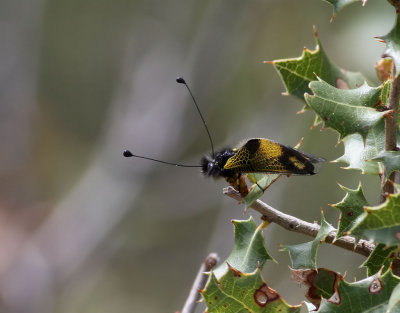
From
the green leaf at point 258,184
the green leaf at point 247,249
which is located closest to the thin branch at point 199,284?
the green leaf at point 247,249

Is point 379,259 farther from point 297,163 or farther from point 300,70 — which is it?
point 300,70

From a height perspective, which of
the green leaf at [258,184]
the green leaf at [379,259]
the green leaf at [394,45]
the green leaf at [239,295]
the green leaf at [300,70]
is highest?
the green leaf at [394,45]

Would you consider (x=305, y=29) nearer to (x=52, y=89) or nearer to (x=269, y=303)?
(x=52, y=89)

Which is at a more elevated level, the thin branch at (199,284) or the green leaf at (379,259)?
the green leaf at (379,259)

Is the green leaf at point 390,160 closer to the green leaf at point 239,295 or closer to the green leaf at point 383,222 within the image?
the green leaf at point 383,222

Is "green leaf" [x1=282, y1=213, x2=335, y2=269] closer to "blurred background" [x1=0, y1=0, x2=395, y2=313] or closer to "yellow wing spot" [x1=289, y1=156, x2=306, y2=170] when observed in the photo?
"yellow wing spot" [x1=289, y1=156, x2=306, y2=170]

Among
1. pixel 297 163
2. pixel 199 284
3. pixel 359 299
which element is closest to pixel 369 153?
pixel 297 163
